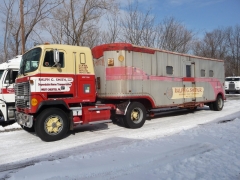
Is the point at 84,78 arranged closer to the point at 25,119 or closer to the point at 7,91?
the point at 25,119

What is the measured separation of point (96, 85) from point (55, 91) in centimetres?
191

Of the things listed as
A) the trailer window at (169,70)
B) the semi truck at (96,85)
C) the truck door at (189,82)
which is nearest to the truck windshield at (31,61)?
the semi truck at (96,85)

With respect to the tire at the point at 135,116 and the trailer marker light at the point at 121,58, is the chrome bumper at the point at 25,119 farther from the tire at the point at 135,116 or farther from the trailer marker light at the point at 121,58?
the trailer marker light at the point at 121,58

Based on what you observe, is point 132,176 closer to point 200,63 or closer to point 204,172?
point 204,172

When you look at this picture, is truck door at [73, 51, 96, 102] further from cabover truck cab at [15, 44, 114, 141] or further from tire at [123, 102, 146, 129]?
tire at [123, 102, 146, 129]

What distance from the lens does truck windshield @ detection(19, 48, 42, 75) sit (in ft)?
24.4

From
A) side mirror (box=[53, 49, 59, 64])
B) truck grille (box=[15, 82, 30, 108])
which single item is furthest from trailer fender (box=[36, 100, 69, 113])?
side mirror (box=[53, 49, 59, 64])

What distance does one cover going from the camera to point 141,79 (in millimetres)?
9469

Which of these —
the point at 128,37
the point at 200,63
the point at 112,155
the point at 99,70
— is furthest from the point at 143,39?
the point at 112,155

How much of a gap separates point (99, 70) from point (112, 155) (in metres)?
4.37

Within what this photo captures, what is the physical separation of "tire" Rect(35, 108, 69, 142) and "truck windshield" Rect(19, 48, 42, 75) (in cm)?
145

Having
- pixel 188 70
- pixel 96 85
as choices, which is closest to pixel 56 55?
pixel 96 85

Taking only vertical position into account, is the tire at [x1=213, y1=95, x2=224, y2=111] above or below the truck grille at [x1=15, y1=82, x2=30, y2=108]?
below

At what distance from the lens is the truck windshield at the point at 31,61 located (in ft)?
24.4
